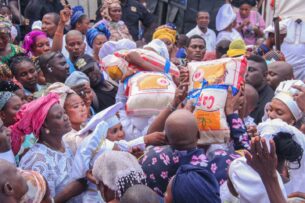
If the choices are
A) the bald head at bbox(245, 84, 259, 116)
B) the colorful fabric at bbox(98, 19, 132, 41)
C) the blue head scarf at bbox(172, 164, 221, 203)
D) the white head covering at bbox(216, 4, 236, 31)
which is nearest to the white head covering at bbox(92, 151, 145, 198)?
the blue head scarf at bbox(172, 164, 221, 203)

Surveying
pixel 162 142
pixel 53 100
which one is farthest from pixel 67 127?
pixel 162 142

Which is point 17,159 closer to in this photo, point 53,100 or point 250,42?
point 53,100

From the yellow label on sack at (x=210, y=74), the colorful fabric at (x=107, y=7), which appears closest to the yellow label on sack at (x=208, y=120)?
the yellow label on sack at (x=210, y=74)

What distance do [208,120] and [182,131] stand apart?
0.47 m

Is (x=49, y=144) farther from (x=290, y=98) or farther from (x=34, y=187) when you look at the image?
(x=290, y=98)

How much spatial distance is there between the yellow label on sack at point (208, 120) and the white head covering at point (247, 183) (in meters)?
0.71

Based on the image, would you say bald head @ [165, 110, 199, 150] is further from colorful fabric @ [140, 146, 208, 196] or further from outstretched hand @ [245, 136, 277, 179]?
outstretched hand @ [245, 136, 277, 179]

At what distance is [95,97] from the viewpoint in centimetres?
558

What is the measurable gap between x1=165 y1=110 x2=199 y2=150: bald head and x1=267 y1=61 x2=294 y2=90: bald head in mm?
2805

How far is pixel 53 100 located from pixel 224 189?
1296mm

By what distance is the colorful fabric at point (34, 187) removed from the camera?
3031mm

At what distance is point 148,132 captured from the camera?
4379 millimetres

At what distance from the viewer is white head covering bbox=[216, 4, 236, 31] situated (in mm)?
10477

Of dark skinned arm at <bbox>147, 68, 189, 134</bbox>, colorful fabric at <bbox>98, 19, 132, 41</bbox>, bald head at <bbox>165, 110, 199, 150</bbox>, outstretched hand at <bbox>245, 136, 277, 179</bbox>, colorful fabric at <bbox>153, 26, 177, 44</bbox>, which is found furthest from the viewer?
colorful fabric at <bbox>98, 19, 132, 41</bbox>
